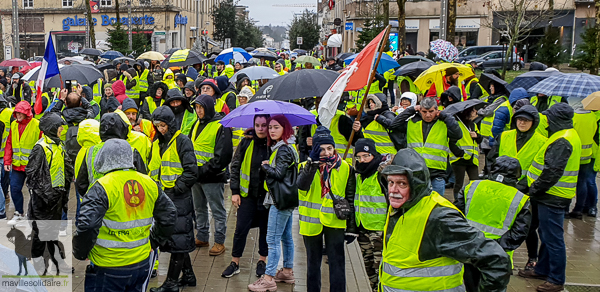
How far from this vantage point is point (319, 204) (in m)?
5.58

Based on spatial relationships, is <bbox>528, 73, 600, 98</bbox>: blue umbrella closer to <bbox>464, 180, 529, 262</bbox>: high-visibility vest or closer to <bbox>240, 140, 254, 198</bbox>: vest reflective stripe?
<bbox>464, 180, 529, 262</bbox>: high-visibility vest

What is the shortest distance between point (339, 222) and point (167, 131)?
6.81ft

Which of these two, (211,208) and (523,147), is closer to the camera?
A: (523,147)

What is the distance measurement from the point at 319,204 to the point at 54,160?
126 inches

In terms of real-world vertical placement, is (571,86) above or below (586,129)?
above

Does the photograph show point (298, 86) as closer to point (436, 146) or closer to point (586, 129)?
point (436, 146)

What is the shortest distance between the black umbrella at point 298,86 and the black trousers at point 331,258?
1902 mm

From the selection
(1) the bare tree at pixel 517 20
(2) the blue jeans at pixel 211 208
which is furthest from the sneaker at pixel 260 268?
(1) the bare tree at pixel 517 20

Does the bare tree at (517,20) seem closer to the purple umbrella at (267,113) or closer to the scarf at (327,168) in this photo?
the purple umbrella at (267,113)

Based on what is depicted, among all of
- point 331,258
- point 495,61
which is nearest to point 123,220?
point 331,258

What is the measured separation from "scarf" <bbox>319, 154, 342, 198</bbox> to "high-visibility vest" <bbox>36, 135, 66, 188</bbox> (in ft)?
10.3

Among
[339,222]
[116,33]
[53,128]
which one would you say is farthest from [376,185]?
[116,33]

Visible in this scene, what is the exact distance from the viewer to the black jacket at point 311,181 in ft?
18.0

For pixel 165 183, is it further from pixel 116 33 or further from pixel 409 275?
pixel 116 33
